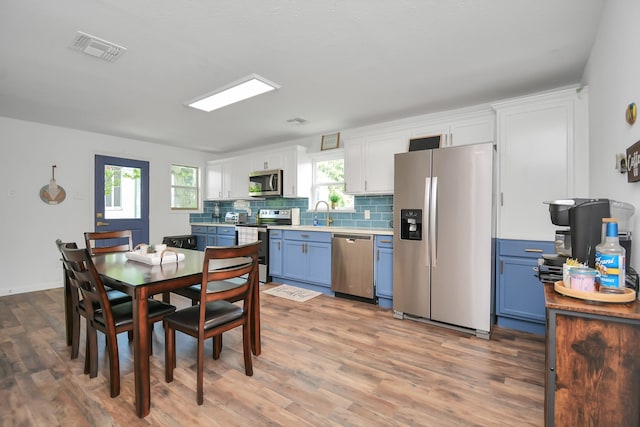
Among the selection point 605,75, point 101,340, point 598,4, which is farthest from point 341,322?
point 598,4

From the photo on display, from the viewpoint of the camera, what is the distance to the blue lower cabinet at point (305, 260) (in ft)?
13.7

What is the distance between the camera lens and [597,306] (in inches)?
43.3

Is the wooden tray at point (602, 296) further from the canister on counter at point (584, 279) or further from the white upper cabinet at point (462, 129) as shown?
the white upper cabinet at point (462, 129)

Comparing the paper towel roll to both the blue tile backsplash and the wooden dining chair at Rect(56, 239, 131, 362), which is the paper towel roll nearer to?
the blue tile backsplash

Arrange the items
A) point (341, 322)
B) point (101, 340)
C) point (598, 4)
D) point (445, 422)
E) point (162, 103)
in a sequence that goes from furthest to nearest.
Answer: point (162, 103)
point (341, 322)
point (101, 340)
point (598, 4)
point (445, 422)

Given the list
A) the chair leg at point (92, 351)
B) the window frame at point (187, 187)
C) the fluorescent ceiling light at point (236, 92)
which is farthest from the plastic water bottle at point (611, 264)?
the window frame at point (187, 187)

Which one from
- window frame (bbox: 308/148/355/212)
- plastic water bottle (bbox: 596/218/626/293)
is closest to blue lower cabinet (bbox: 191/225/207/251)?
window frame (bbox: 308/148/355/212)

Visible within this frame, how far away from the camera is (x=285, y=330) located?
2.91m

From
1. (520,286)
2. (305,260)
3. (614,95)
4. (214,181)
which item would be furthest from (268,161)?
(614,95)

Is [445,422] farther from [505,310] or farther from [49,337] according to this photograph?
[49,337]

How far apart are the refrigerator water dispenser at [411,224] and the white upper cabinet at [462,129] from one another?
1000 millimetres

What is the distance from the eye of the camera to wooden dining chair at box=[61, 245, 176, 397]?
1.78 metres

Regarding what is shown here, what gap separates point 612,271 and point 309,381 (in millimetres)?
1738

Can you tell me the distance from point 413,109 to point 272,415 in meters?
3.38
